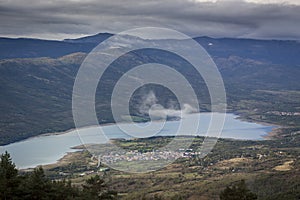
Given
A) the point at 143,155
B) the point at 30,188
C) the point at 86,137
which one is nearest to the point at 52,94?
the point at 86,137

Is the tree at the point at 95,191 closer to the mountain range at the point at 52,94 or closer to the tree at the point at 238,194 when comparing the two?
the tree at the point at 238,194

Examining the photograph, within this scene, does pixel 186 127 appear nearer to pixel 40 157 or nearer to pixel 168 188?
pixel 40 157

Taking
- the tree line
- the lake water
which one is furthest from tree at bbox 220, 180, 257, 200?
the lake water

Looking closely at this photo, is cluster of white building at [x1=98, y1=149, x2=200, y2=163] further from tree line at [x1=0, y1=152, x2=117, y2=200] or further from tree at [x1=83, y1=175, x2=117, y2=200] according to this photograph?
tree line at [x1=0, y1=152, x2=117, y2=200]

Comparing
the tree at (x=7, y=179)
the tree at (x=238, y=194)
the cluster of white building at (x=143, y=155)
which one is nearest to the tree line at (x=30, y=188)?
the tree at (x=7, y=179)

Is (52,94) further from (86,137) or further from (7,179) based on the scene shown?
(7,179)

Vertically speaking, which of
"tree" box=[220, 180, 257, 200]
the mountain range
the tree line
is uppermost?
the mountain range
